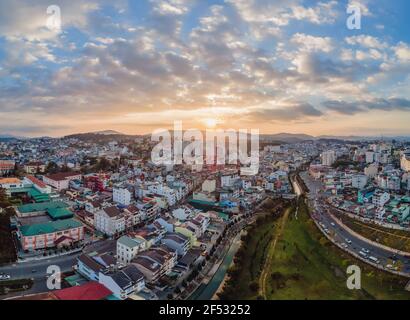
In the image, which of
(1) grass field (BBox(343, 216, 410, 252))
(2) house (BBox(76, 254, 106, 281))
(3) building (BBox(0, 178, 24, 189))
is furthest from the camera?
(3) building (BBox(0, 178, 24, 189))

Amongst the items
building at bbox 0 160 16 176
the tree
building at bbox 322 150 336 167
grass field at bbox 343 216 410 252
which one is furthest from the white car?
building at bbox 322 150 336 167

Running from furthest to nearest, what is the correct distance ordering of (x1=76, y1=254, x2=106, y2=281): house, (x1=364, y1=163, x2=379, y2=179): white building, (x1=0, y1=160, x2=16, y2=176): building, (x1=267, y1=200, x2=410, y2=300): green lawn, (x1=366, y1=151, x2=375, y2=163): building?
(x1=366, y1=151, x2=375, y2=163): building → (x1=364, y1=163, x2=379, y2=179): white building → (x1=0, y1=160, x2=16, y2=176): building → (x1=76, y1=254, x2=106, y2=281): house → (x1=267, y1=200, x2=410, y2=300): green lawn

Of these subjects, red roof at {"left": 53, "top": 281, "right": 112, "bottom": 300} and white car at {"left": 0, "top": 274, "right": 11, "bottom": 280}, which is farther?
white car at {"left": 0, "top": 274, "right": 11, "bottom": 280}

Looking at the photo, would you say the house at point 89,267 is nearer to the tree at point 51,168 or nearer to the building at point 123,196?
the building at point 123,196

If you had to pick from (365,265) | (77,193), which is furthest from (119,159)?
(365,265)

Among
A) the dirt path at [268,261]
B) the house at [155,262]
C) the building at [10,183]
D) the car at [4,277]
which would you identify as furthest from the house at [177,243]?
the building at [10,183]

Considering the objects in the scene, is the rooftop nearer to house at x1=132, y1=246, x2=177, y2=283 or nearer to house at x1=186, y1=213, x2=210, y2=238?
house at x1=132, y1=246, x2=177, y2=283
